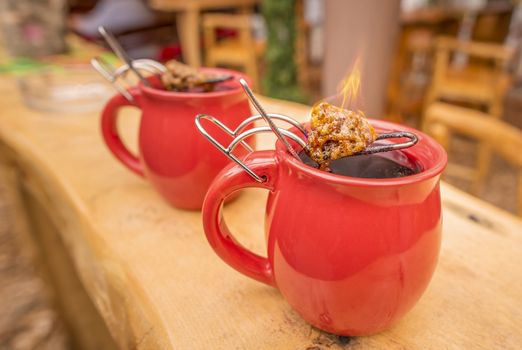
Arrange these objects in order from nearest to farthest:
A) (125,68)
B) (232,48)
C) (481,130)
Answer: (125,68) → (481,130) → (232,48)

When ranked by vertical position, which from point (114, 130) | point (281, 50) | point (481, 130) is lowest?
point (281, 50)

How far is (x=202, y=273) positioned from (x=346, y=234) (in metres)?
0.20

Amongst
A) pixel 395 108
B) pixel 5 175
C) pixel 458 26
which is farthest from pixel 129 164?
pixel 458 26

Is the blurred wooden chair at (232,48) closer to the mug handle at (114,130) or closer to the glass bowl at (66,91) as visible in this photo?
the glass bowl at (66,91)

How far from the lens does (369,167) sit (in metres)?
0.37

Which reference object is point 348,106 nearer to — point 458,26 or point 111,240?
point 111,240

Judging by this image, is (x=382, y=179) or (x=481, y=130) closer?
(x=382, y=179)

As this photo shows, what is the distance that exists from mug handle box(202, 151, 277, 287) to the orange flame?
112 millimetres

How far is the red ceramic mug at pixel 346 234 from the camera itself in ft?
1.01

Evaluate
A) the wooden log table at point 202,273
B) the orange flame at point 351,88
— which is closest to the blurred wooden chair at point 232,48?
the wooden log table at point 202,273

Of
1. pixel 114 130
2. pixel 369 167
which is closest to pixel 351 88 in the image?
pixel 369 167

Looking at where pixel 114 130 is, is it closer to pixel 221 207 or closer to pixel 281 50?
pixel 221 207

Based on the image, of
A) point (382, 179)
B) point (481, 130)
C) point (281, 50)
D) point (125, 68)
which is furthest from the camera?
point (281, 50)

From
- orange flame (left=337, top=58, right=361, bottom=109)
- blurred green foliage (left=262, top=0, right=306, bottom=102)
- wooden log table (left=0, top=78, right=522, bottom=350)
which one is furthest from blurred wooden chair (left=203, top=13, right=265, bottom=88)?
orange flame (left=337, top=58, right=361, bottom=109)
